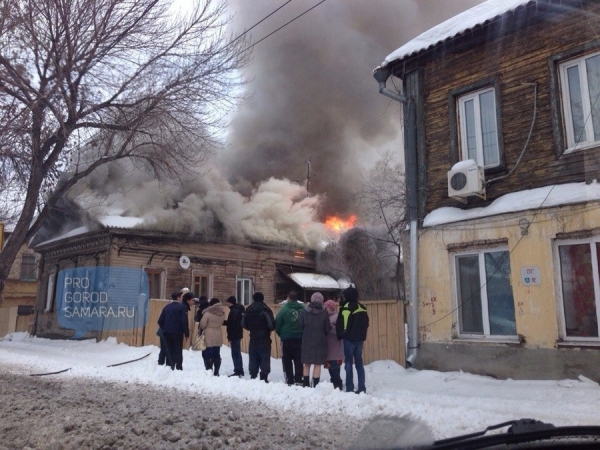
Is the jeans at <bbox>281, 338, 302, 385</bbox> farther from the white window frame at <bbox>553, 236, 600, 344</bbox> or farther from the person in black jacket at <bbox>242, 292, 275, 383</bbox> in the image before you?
the white window frame at <bbox>553, 236, 600, 344</bbox>

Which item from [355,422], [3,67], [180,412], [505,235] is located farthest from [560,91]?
[3,67]

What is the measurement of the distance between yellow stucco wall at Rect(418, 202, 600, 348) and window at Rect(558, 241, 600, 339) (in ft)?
0.44

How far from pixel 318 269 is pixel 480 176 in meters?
14.8

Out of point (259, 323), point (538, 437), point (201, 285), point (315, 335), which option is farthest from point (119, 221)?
point (538, 437)

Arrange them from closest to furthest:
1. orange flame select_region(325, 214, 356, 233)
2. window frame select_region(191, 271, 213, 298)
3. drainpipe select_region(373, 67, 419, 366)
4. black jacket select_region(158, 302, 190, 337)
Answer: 1. black jacket select_region(158, 302, 190, 337)
2. drainpipe select_region(373, 67, 419, 366)
3. window frame select_region(191, 271, 213, 298)
4. orange flame select_region(325, 214, 356, 233)

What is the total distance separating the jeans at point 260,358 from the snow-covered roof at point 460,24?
601cm

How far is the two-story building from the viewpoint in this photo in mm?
7660

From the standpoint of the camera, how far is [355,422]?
16.7 feet

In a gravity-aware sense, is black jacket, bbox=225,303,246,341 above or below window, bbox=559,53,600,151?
below

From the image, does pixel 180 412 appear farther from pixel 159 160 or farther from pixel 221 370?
pixel 159 160

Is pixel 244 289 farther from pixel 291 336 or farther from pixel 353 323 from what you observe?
pixel 353 323

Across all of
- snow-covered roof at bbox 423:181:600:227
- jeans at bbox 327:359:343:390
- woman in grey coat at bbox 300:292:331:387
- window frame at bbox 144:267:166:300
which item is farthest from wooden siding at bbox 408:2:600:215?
window frame at bbox 144:267:166:300

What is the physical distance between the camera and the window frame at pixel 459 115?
8883 millimetres

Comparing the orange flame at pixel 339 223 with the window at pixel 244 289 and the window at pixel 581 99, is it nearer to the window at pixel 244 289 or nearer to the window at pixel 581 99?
the window at pixel 244 289
